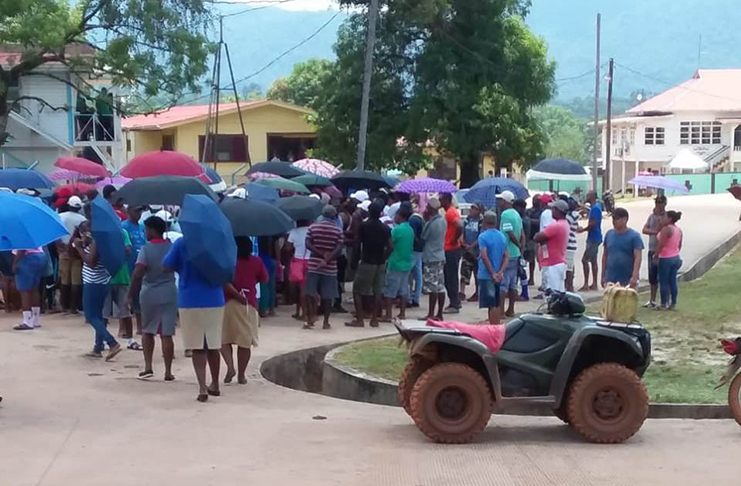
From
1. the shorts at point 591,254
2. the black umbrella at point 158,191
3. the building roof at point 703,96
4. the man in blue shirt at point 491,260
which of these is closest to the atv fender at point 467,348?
the black umbrella at point 158,191

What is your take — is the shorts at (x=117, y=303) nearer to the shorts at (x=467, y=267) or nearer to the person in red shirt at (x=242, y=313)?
the person in red shirt at (x=242, y=313)

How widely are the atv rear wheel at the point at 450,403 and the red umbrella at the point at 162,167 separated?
7458 mm

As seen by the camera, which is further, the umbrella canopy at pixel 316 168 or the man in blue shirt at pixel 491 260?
the umbrella canopy at pixel 316 168

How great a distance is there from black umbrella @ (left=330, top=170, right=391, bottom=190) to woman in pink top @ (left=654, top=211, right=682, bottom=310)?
21.2ft

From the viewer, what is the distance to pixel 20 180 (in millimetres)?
17953

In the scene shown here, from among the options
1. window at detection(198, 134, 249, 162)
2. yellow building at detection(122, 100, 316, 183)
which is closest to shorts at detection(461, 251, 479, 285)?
yellow building at detection(122, 100, 316, 183)

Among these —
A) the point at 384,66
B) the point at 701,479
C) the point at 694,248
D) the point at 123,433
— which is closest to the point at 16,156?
the point at 384,66

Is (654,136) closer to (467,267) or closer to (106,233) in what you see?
(467,267)

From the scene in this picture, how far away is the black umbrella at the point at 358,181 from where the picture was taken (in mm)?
21656

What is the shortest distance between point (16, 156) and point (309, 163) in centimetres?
1957

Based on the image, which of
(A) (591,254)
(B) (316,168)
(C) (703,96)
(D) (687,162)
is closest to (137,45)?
(B) (316,168)

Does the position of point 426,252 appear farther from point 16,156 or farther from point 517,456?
point 16,156

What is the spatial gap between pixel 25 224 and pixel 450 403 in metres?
3.80

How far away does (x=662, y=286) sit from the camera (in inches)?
674
